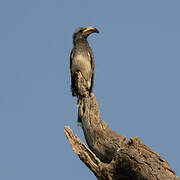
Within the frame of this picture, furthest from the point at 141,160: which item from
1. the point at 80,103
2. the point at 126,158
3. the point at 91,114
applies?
the point at 80,103

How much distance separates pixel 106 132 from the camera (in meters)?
7.05

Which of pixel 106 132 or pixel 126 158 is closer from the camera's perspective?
pixel 126 158

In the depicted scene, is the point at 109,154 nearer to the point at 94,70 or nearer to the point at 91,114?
the point at 91,114

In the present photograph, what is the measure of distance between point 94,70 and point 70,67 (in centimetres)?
61

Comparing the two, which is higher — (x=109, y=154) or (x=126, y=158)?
(x=109, y=154)

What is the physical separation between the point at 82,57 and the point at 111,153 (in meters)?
3.86

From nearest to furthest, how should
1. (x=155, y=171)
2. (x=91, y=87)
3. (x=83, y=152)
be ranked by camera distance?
(x=155, y=171) → (x=83, y=152) → (x=91, y=87)

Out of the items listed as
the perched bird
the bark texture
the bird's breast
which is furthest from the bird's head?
the bark texture

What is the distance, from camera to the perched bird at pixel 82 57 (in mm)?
10023

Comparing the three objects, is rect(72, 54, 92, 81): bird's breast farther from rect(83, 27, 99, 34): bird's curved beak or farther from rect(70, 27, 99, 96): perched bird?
rect(83, 27, 99, 34): bird's curved beak

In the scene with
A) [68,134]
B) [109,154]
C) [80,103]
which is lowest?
[109,154]

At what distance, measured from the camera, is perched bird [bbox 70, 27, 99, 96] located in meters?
10.0

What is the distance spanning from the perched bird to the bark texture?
195 centimetres

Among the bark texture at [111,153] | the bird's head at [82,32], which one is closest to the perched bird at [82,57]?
the bird's head at [82,32]
